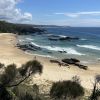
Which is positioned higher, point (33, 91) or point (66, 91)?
point (66, 91)

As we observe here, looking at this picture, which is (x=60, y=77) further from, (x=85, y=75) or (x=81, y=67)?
(x=81, y=67)

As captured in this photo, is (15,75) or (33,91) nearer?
(33,91)

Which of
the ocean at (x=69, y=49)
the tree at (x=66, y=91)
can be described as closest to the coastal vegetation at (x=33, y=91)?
the tree at (x=66, y=91)

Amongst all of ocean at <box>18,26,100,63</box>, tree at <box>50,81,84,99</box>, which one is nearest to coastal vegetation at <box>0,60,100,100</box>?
tree at <box>50,81,84,99</box>

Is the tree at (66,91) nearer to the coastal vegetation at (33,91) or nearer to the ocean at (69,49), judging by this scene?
the coastal vegetation at (33,91)

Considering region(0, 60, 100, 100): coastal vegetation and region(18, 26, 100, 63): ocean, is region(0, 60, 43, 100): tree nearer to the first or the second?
region(0, 60, 100, 100): coastal vegetation

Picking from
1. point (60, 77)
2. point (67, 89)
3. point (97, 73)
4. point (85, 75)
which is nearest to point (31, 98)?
point (67, 89)

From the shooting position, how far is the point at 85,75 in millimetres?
31953

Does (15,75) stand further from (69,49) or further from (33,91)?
(69,49)

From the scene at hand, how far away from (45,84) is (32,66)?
395 centimetres

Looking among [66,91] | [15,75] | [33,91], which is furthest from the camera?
[15,75]

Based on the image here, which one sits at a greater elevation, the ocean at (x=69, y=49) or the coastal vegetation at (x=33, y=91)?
the coastal vegetation at (x=33, y=91)

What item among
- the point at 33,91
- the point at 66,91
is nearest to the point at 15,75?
the point at 33,91

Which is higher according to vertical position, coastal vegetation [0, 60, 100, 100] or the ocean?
coastal vegetation [0, 60, 100, 100]
